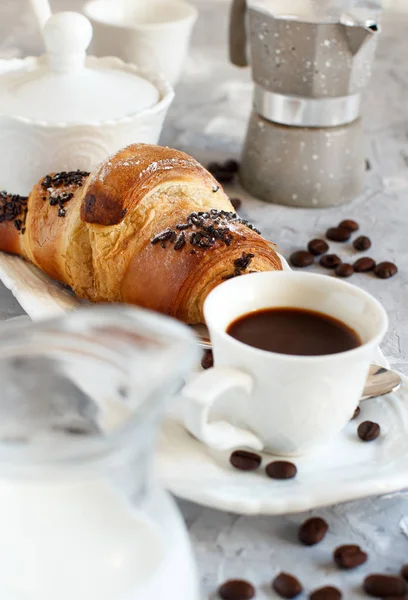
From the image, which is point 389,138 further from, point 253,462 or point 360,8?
point 253,462

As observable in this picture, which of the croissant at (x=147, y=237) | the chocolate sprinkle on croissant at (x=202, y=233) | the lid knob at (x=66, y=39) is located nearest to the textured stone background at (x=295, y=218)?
the croissant at (x=147, y=237)

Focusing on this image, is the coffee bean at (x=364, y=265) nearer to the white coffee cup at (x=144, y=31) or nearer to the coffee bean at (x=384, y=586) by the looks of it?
the white coffee cup at (x=144, y=31)

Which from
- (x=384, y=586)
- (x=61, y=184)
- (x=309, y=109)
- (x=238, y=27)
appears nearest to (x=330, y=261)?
(x=309, y=109)

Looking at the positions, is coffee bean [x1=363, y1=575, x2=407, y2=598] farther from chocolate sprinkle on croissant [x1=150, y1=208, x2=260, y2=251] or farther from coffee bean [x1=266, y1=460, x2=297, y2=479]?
chocolate sprinkle on croissant [x1=150, y1=208, x2=260, y2=251]

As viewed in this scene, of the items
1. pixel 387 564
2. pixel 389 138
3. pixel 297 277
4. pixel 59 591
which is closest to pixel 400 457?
pixel 387 564

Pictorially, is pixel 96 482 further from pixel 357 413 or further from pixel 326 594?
pixel 357 413

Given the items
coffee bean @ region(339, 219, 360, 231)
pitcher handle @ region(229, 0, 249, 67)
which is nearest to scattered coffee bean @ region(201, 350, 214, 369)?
coffee bean @ region(339, 219, 360, 231)

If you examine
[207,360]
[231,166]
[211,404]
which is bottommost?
[231,166]
